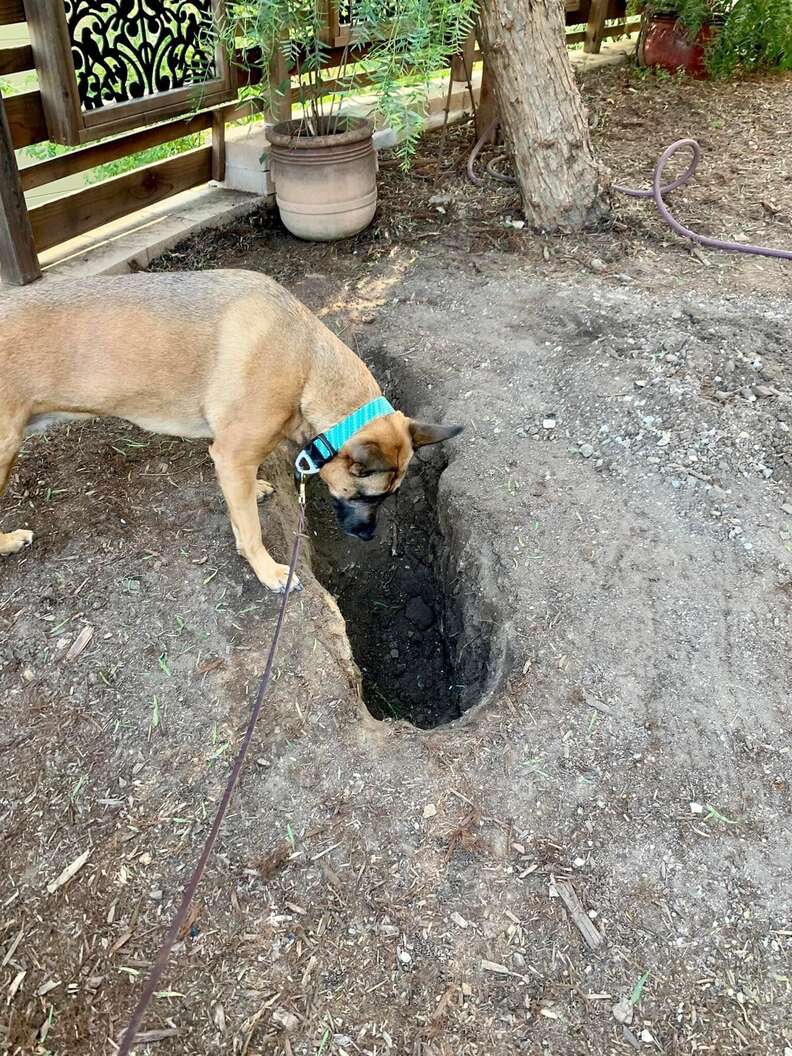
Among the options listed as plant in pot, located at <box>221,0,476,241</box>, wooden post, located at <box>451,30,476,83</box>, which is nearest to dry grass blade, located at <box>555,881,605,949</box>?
plant in pot, located at <box>221,0,476,241</box>

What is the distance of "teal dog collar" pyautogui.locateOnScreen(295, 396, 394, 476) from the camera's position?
327 cm

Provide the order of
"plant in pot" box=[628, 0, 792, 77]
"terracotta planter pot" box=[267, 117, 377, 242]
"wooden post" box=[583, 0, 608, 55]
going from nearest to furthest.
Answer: "terracotta planter pot" box=[267, 117, 377, 242] → "plant in pot" box=[628, 0, 792, 77] → "wooden post" box=[583, 0, 608, 55]

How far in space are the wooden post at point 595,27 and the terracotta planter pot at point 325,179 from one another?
726 cm

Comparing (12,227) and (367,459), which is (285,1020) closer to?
(367,459)

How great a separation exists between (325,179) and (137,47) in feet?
5.57

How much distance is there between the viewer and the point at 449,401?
15.6 ft

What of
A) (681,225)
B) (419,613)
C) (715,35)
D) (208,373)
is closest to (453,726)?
(419,613)

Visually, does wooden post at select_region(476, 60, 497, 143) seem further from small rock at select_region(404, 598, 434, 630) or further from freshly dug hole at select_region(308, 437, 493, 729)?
small rock at select_region(404, 598, 434, 630)

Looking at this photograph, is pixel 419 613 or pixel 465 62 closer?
pixel 419 613

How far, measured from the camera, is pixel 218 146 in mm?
6844

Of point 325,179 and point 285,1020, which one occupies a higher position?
point 325,179

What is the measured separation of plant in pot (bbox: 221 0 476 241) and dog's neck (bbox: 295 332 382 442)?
2.47 m

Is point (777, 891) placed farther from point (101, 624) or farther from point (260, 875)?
point (101, 624)

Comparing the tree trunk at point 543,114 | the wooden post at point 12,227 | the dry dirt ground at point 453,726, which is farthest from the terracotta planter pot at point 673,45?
the wooden post at point 12,227
